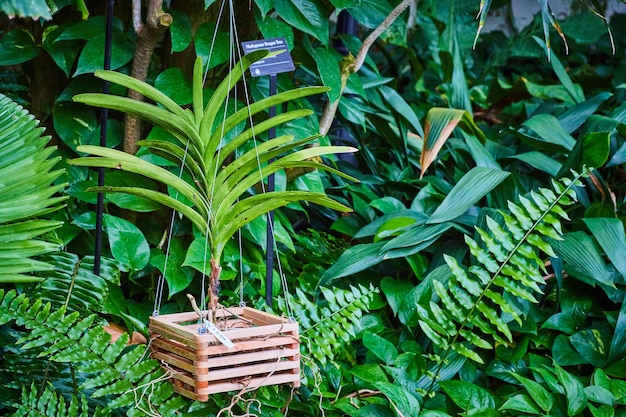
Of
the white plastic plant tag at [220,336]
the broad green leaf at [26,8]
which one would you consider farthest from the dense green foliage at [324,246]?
the broad green leaf at [26,8]

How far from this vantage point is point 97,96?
1237mm

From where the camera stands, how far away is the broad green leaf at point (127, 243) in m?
1.77

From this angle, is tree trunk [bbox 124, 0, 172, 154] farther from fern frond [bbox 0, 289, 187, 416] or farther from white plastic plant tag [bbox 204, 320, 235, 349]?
white plastic plant tag [bbox 204, 320, 235, 349]

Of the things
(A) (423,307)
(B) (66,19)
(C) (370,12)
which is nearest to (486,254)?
(A) (423,307)

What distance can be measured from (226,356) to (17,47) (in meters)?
1.18

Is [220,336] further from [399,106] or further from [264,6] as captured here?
[399,106]

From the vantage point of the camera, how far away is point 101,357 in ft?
4.46

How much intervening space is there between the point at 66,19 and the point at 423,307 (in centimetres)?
127

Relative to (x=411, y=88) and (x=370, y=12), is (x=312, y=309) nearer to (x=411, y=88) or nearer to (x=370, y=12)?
(x=370, y=12)

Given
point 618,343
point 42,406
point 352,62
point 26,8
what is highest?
point 26,8

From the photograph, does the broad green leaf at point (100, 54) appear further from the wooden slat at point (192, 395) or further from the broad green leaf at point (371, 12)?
the wooden slat at point (192, 395)

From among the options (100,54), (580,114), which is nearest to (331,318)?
(100,54)

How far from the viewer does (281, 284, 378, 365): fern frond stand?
1549mm

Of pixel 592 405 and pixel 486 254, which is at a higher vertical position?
pixel 486 254
